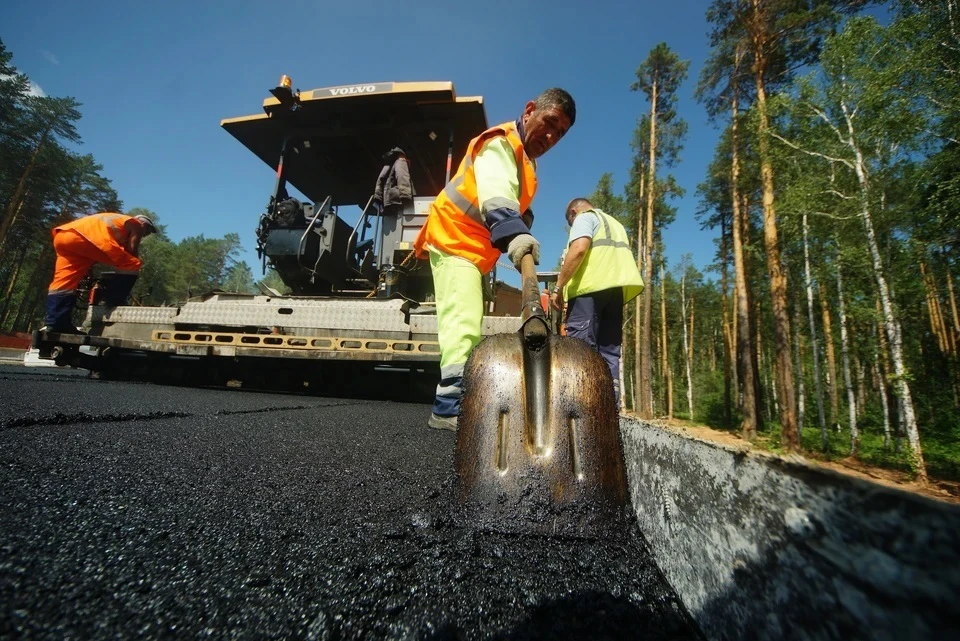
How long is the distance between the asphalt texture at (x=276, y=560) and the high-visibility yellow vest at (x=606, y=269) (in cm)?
198

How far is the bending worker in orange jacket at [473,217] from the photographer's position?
1.96 m

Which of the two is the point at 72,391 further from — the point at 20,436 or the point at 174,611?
the point at 174,611

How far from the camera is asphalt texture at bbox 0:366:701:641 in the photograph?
21.1 inches

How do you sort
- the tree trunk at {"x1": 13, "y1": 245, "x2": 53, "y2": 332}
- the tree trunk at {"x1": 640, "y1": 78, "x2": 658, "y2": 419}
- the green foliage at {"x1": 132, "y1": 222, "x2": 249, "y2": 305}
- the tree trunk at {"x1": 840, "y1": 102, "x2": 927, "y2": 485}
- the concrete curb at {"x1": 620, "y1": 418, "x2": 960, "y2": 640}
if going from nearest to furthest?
the concrete curb at {"x1": 620, "y1": 418, "x2": 960, "y2": 640}
the tree trunk at {"x1": 840, "y1": 102, "x2": 927, "y2": 485}
the tree trunk at {"x1": 640, "y1": 78, "x2": 658, "y2": 419}
the tree trunk at {"x1": 13, "y1": 245, "x2": 53, "y2": 332}
the green foliage at {"x1": 132, "y1": 222, "x2": 249, "y2": 305}

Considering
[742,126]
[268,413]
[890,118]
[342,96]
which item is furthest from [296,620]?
[742,126]

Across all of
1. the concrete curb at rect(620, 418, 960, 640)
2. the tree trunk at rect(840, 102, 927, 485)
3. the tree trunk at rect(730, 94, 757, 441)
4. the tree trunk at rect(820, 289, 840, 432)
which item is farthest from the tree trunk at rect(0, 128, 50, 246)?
the tree trunk at rect(820, 289, 840, 432)

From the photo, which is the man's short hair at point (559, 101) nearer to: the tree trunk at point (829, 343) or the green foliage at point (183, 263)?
the tree trunk at point (829, 343)

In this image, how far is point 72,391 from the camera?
9.23 feet

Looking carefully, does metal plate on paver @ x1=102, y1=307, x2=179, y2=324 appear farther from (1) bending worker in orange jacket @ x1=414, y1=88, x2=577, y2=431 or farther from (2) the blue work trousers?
(2) the blue work trousers

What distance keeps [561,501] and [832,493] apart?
641 millimetres

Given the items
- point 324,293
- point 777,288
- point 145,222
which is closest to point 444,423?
point 324,293

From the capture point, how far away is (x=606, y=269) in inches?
113

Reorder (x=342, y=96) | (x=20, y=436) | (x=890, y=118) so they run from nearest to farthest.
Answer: (x=20, y=436)
(x=342, y=96)
(x=890, y=118)

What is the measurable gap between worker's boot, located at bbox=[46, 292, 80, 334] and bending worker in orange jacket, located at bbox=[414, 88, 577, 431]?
476 cm
